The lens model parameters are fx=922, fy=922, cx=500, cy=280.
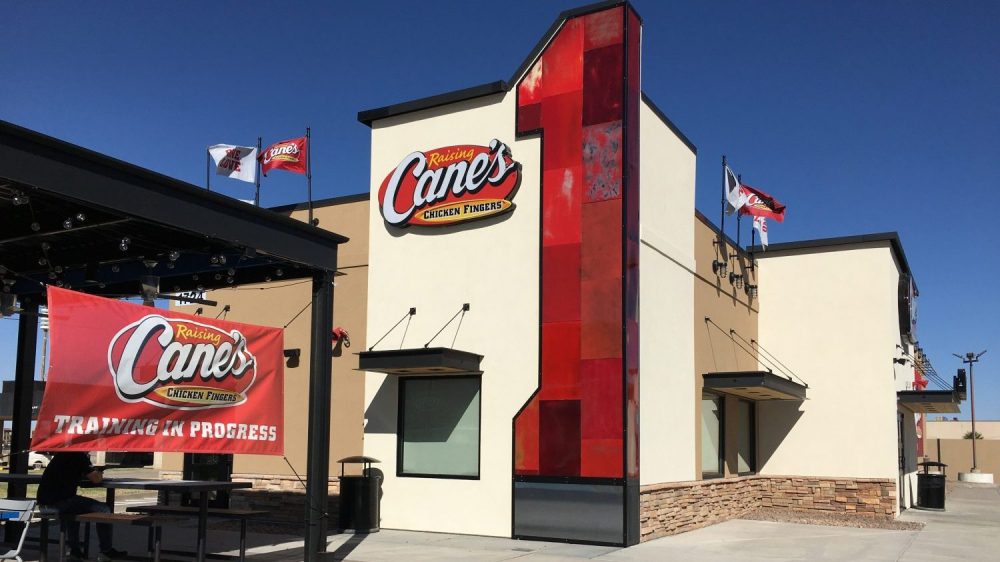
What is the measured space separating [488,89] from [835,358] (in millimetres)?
12013

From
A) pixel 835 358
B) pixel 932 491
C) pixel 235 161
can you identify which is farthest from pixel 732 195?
pixel 235 161

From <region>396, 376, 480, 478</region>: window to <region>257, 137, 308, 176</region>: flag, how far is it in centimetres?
558

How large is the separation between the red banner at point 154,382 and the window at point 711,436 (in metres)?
10.4

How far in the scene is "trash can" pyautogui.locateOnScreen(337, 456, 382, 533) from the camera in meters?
16.3

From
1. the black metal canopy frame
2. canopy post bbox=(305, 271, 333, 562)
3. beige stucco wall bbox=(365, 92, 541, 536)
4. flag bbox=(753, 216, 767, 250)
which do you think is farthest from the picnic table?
flag bbox=(753, 216, 767, 250)

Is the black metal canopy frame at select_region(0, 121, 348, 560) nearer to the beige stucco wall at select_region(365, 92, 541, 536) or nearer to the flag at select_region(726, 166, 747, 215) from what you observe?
the beige stucco wall at select_region(365, 92, 541, 536)

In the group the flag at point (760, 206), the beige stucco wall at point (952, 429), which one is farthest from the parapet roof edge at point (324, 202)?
the beige stucco wall at point (952, 429)

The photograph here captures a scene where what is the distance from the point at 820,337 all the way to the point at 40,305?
1783 cm

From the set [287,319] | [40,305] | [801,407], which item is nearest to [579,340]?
[287,319]

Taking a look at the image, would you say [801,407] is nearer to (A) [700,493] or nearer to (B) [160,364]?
(A) [700,493]

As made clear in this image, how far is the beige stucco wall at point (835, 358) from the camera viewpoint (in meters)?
22.5

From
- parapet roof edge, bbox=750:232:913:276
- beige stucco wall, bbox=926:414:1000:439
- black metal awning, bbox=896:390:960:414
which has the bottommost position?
beige stucco wall, bbox=926:414:1000:439

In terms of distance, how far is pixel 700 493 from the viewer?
18094mm

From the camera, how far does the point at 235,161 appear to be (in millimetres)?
20312
